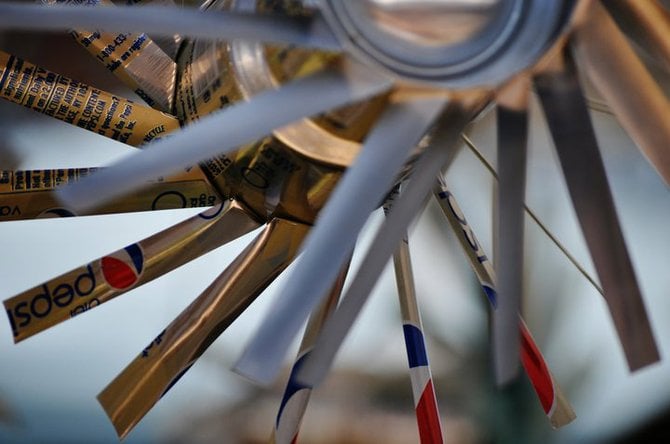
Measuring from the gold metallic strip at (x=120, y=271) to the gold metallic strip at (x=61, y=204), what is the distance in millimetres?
17

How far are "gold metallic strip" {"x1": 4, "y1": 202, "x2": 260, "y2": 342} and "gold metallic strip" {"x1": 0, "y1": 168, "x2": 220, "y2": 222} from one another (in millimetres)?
17

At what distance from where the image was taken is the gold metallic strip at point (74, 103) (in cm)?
64

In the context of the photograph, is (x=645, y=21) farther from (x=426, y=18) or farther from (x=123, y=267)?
(x=123, y=267)

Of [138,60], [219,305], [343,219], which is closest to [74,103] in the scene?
[138,60]

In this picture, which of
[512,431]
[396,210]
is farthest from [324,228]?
[512,431]

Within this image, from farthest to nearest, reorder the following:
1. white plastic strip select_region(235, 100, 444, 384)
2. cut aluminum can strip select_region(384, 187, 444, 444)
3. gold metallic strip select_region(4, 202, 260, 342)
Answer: cut aluminum can strip select_region(384, 187, 444, 444), gold metallic strip select_region(4, 202, 260, 342), white plastic strip select_region(235, 100, 444, 384)

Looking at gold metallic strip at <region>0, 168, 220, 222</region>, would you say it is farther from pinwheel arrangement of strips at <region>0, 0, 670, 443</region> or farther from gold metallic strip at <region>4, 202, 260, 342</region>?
pinwheel arrangement of strips at <region>0, 0, 670, 443</region>

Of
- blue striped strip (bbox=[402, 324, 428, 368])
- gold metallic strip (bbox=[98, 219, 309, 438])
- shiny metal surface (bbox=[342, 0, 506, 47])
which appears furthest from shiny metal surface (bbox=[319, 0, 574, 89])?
blue striped strip (bbox=[402, 324, 428, 368])

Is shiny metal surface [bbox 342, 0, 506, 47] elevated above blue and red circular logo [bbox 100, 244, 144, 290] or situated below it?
above

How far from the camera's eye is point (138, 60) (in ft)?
2.13

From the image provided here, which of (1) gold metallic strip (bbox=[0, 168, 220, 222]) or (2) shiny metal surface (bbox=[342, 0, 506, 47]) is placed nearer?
(2) shiny metal surface (bbox=[342, 0, 506, 47])

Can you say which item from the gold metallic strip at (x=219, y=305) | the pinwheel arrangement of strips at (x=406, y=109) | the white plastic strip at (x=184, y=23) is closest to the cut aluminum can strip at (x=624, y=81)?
the pinwheel arrangement of strips at (x=406, y=109)

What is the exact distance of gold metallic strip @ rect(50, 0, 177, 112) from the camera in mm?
644

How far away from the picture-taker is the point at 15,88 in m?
0.64
